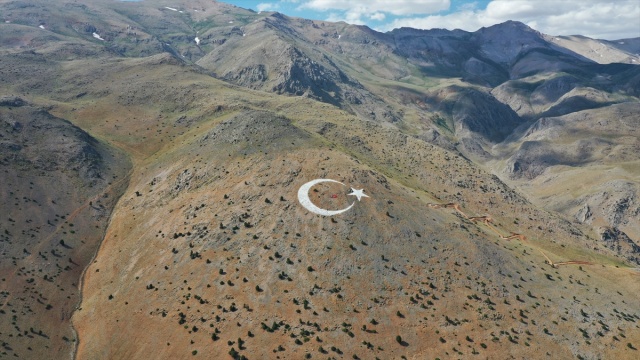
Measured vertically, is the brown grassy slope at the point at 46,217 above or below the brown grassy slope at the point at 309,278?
below

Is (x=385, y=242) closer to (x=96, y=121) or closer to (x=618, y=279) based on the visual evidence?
(x=618, y=279)

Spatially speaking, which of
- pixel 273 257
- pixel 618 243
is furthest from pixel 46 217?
pixel 618 243

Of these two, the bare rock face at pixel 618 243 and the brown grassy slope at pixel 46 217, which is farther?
the bare rock face at pixel 618 243

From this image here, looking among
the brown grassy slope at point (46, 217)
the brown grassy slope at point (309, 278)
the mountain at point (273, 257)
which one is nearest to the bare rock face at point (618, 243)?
the mountain at point (273, 257)

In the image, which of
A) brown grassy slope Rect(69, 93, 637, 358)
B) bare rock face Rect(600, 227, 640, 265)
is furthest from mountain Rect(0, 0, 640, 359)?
bare rock face Rect(600, 227, 640, 265)

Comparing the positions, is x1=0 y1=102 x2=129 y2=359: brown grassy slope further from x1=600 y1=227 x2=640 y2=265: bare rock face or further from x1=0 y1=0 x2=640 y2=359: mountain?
x1=600 y1=227 x2=640 y2=265: bare rock face

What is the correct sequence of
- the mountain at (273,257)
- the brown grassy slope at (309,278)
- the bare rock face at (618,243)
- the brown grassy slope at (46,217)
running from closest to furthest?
the brown grassy slope at (309,278) → the mountain at (273,257) → the brown grassy slope at (46,217) → the bare rock face at (618,243)

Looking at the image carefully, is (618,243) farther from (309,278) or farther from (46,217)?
(46,217)

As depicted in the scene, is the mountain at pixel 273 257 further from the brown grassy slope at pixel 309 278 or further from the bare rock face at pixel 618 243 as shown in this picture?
the bare rock face at pixel 618 243

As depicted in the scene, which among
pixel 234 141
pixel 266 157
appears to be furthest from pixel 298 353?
pixel 234 141
